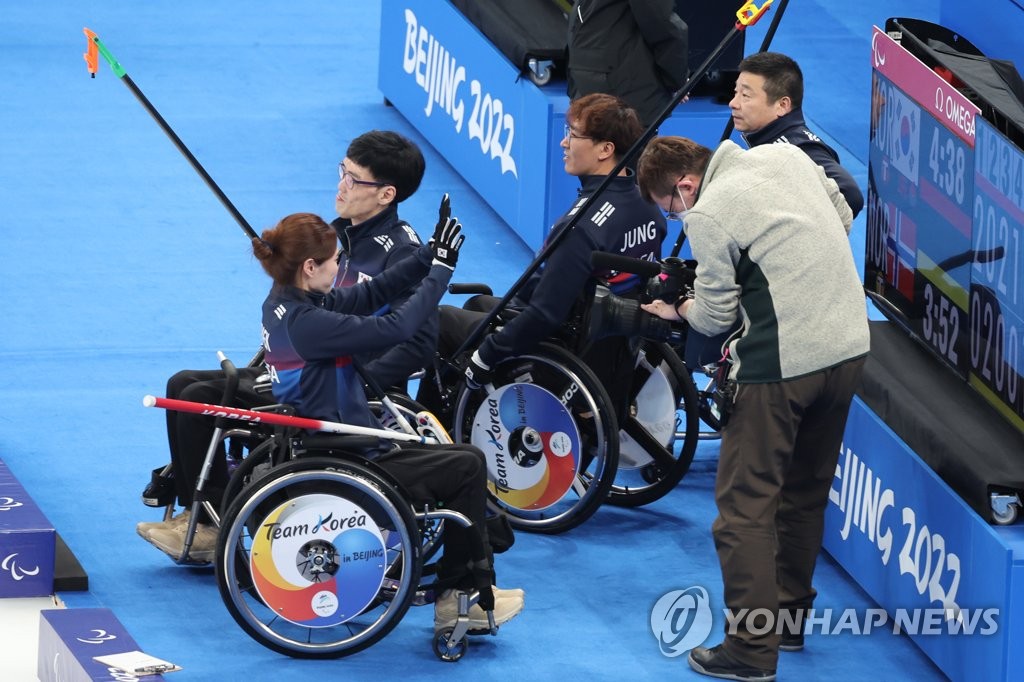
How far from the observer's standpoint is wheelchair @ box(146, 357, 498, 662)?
540cm

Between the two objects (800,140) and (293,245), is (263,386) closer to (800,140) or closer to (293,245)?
(293,245)

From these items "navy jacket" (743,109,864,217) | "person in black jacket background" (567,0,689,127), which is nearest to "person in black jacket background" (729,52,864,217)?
"navy jacket" (743,109,864,217)

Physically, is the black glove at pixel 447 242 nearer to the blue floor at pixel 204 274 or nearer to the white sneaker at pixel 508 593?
the white sneaker at pixel 508 593

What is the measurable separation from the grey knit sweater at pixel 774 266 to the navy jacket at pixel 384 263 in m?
1.22

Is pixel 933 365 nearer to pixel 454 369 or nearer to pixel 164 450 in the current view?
pixel 454 369

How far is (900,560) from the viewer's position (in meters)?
5.98

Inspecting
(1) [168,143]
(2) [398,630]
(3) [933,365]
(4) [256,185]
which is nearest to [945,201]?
(3) [933,365]

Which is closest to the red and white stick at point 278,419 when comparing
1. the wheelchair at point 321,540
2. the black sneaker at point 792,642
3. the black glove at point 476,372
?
the wheelchair at point 321,540

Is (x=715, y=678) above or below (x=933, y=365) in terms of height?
below

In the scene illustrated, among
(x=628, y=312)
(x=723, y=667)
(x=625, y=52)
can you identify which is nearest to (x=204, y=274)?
(x=625, y=52)

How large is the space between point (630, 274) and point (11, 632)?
242 cm

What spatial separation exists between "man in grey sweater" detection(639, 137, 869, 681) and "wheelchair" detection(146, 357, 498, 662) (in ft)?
2.63

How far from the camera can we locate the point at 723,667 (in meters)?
5.61

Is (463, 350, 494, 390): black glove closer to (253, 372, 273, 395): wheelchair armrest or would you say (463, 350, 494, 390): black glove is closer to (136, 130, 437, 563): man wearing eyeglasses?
(136, 130, 437, 563): man wearing eyeglasses
